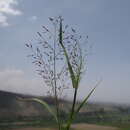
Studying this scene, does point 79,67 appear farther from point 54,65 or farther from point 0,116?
point 0,116

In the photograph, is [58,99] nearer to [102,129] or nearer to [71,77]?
[71,77]

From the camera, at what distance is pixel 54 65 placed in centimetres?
308

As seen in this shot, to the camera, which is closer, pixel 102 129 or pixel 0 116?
pixel 102 129

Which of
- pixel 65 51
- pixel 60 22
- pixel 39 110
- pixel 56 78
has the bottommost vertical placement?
pixel 39 110

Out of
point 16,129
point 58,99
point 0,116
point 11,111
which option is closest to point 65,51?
point 58,99

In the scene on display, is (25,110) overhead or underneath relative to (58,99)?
underneath

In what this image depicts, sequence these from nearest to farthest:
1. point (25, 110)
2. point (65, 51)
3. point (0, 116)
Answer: point (65, 51) < point (0, 116) < point (25, 110)

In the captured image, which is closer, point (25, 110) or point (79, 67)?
point (79, 67)

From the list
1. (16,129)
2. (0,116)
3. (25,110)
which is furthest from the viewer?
(25,110)

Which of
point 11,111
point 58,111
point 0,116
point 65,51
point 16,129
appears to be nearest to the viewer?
point 58,111

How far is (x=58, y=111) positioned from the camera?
2.94 meters

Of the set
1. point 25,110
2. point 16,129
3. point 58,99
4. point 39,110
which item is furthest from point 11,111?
point 58,99

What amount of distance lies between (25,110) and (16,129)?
63.2 m

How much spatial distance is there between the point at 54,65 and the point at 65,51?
24cm
